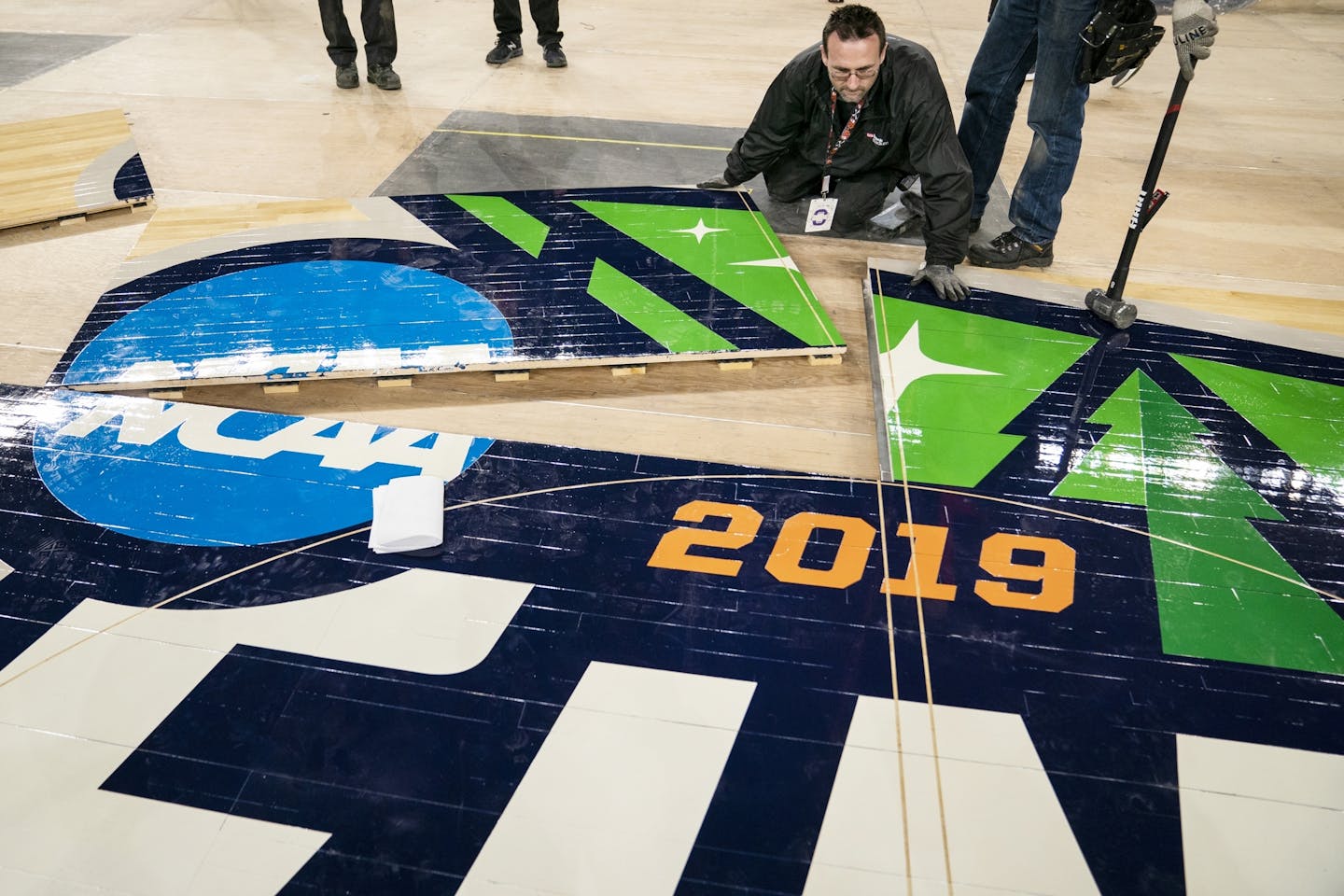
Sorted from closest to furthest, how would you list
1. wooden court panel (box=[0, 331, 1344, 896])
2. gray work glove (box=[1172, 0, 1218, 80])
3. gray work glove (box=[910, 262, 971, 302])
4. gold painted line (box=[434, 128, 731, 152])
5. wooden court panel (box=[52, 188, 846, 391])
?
wooden court panel (box=[0, 331, 1344, 896]), gray work glove (box=[1172, 0, 1218, 80]), wooden court panel (box=[52, 188, 846, 391]), gray work glove (box=[910, 262, 971, 302]), gold painted line (box=[434, 128, 731, 152])

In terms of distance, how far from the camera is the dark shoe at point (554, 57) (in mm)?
5117

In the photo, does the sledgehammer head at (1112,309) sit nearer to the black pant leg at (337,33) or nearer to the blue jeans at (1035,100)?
the blue jeans at (1035,100)

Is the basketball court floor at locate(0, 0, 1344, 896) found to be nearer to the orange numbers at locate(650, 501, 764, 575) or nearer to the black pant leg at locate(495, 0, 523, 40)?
the orange numbers at locate(650, 501, 764, 575)

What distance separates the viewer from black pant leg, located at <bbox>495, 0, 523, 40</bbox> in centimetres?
512

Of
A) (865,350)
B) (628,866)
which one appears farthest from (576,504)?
(865,350)

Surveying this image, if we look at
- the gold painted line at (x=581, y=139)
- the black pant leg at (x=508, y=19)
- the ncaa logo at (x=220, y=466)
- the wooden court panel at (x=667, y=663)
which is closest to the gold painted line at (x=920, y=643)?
the wooden court panel at (x=667, y=663)

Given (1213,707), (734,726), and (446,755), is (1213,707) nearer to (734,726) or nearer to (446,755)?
(734,726)

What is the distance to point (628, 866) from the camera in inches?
62.1

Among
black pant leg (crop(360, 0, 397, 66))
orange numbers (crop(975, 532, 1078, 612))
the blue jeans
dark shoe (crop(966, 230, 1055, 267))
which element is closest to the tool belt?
the blue jeans

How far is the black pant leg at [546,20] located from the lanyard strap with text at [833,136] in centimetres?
249

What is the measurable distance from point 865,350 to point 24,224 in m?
3.24

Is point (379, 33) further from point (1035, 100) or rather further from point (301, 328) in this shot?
point (1035, 100)

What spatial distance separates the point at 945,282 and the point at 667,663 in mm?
1798

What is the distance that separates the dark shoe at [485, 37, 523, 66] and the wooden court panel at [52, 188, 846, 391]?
1957 millimetres
